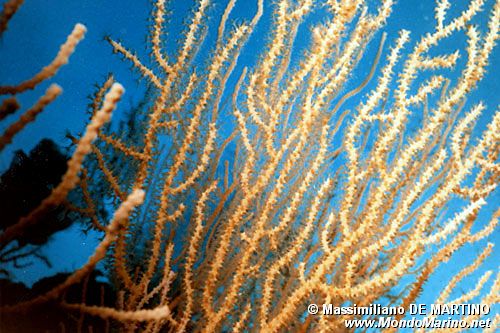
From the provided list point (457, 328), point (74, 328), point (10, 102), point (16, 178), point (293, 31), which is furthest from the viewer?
A: point (16, 178)

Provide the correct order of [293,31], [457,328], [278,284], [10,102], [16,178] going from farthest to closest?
[16,178]
[293,31]
[278,284]
[457,328]
[10,102]

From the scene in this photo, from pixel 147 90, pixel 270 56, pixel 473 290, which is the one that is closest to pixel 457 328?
pixel 473 290

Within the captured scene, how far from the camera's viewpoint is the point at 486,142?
7.04 ft

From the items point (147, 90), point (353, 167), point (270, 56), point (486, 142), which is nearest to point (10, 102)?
point (270, 56)

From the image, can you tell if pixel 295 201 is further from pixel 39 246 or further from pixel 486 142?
pixel 39 246

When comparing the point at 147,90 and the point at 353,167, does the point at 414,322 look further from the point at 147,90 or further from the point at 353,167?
the point at 147,90

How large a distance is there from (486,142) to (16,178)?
596 cm


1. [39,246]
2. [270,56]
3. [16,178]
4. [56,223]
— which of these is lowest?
[39,246]

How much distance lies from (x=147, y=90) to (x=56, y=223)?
2627 mm

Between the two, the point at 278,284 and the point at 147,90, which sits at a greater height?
the point at 147,90

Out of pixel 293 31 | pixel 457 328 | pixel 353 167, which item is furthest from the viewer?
pixel 293 31

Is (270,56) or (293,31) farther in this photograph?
(293,31)

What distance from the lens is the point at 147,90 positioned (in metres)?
5.79

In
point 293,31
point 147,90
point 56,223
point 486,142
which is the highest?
point 293,31
